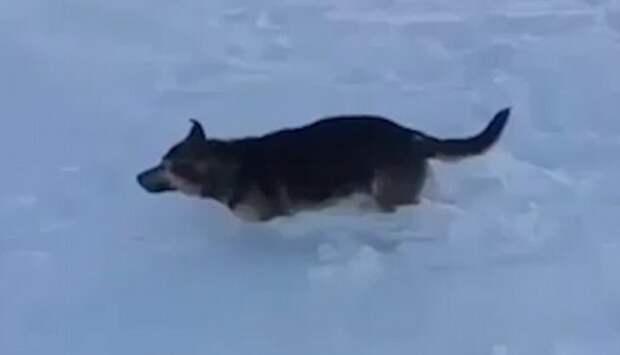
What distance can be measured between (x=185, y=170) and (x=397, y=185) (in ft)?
1.43

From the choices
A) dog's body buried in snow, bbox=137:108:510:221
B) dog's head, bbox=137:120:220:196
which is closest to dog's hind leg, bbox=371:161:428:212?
dog's body buried in snow, bbox=137:108:510:221

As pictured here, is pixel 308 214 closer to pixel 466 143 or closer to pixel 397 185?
pixel 397 185

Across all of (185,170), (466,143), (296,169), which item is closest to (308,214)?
(296,169)

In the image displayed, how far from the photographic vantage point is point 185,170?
3.58m

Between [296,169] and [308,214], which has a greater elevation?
[296,169]

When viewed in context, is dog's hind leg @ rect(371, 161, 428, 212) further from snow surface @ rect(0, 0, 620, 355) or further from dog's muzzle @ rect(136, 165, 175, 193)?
dog's muzzle @ rect(136, 165, 175, 193)

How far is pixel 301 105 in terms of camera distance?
4.15 meters

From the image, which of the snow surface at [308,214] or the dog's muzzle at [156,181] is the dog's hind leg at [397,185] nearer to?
the snow surface at [308,214]

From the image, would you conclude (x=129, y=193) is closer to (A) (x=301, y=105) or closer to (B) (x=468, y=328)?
(A) (x=301, y=105)

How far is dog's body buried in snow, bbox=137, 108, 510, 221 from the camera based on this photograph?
11.7 ft

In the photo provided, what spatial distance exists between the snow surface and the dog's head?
75 mm

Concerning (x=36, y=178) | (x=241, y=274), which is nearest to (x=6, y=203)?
(x=36, y=178)

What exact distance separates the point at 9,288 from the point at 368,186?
75 cm

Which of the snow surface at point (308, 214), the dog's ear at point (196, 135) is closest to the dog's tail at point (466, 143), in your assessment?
the snow surface at point (308, 214)
